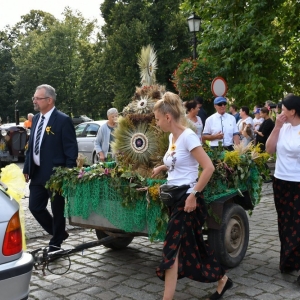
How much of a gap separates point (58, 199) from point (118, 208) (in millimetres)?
992

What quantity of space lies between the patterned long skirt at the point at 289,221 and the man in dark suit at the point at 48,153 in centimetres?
230

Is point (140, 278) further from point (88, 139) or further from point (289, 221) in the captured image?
point (88, 139)

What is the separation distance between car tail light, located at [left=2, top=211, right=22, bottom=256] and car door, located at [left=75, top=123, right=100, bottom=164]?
11.8 metres

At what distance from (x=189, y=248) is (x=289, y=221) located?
1393 mm

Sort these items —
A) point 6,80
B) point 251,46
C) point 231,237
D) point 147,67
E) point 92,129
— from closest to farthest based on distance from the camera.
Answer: point 231,237, point 147,67, point 251,46, point 92,129, point 6,80

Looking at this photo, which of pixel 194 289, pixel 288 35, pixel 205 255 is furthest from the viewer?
pixel 288 35

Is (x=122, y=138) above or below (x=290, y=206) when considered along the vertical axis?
above

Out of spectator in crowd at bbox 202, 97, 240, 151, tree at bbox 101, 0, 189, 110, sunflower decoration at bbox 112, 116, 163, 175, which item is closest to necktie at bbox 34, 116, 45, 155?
sunflower decoration at bbox 112, 116, 163, 175

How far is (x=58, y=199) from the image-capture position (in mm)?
5547

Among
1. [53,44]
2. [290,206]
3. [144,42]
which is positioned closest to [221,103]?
[290,206]

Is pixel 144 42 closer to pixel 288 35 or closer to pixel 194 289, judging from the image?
pixel 288 35

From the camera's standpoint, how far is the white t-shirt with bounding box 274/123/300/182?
16.0 feet

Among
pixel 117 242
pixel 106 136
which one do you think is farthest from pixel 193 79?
pixel 117 242

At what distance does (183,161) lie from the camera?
400 cm
